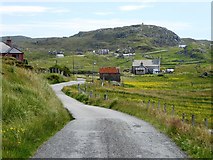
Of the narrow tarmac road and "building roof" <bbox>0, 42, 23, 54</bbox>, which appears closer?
the narrow tarmac road

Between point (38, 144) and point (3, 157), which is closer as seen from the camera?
point (3, 157)

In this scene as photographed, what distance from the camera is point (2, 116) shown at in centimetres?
A: 1430

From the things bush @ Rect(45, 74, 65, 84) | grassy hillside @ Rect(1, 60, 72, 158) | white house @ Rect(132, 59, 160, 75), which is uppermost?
grassy hillside @ Rect(1, 60, 72, 158)

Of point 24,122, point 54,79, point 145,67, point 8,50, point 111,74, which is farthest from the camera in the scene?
point 145,67

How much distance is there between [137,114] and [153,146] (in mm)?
14529

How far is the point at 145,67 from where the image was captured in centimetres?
16750

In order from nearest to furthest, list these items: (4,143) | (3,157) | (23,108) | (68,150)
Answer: (3,157), (4,143), (68,150), (23,108)

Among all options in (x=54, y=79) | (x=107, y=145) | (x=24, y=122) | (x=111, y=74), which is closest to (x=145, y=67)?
(x=111, y=74)

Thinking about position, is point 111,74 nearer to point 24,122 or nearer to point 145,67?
point 145,67

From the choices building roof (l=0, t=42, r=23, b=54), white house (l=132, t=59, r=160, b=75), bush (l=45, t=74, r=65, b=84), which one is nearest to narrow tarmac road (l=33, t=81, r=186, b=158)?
building roof (l=0, t=42, r=23, b=54)

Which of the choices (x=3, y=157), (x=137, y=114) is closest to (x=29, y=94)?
(x=3, y=157)

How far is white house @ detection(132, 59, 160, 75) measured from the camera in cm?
16288

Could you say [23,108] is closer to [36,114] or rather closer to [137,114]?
[36,114]

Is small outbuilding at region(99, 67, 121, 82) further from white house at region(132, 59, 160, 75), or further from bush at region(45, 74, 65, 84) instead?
white house at region(132, 59, 160, 75)
